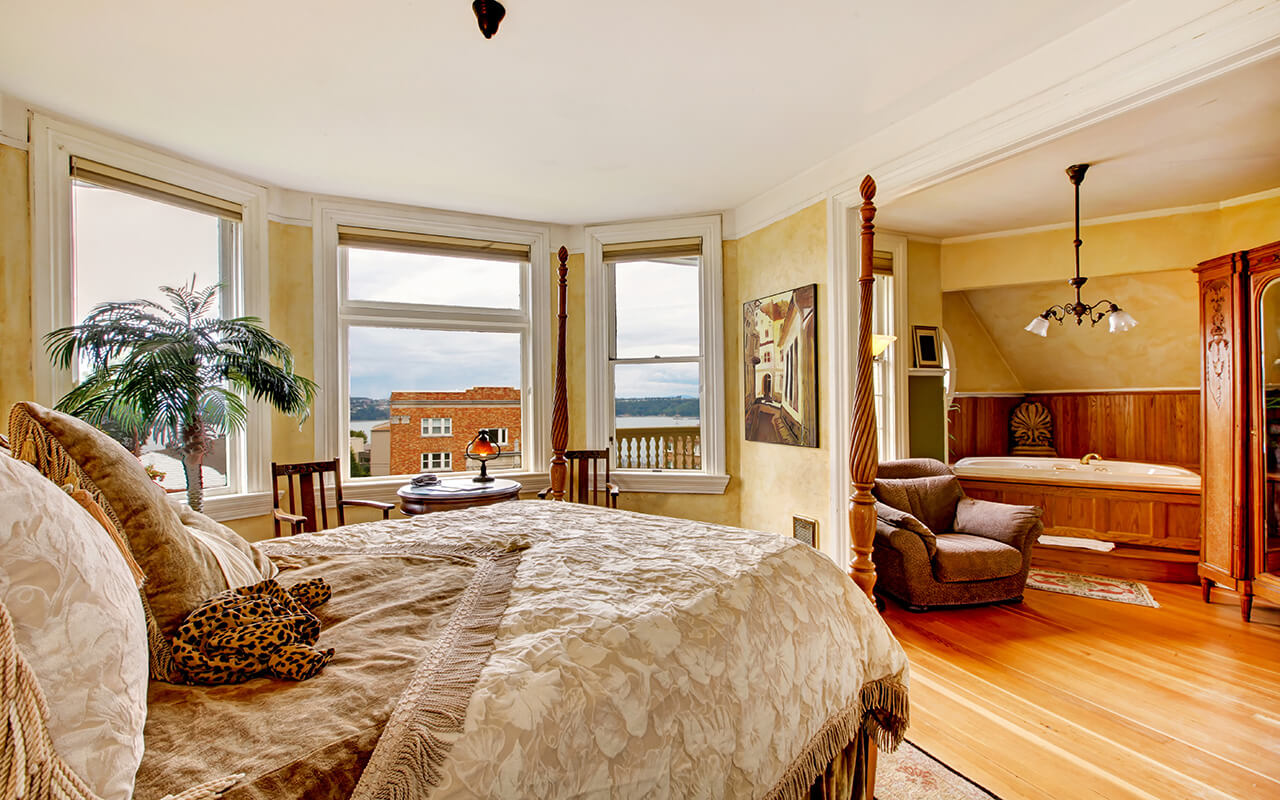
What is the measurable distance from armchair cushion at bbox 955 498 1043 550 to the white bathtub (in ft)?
3.36

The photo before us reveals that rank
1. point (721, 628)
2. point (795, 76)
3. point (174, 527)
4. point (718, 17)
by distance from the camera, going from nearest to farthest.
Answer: point (174, 527), point (721, 628), point (718, 17), point (795, 76)

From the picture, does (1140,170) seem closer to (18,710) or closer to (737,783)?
(737,783)

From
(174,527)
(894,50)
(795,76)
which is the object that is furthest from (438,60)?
(174,527)

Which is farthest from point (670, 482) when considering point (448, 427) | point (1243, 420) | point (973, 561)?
point (1243, 420)

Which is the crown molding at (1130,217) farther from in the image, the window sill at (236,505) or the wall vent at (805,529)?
the window sill at (236,505)

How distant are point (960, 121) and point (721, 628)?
8.14 ft

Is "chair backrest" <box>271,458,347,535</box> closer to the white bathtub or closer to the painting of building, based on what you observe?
the painting of building

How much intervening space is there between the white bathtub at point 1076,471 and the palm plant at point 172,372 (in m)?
4.76

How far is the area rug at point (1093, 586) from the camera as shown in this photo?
3689mm

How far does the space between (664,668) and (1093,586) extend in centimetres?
403

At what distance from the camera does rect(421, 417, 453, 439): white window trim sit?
4.23 m

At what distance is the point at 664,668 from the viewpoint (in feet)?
3.67

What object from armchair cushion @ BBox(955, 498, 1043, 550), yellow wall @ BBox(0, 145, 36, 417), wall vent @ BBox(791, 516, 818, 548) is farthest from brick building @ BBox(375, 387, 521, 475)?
armchair cushion @ BBox(955, 498, 1043, 550)

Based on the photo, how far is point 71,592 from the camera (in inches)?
28.3
